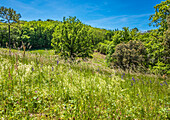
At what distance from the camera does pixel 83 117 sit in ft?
8.69

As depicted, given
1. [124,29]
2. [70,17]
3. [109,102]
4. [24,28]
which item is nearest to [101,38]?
[24,28]

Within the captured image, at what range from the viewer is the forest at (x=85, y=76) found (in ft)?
9.55

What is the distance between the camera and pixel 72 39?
42.1 feet

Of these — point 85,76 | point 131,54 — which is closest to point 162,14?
point 131,54

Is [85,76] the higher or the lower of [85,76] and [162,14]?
the lower

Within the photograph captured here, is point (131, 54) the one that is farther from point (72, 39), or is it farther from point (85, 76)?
point (85, 76)

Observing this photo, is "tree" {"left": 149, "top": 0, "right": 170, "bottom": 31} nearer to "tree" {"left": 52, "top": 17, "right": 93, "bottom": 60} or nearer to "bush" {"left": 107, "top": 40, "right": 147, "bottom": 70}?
"bush" {"left": 107, "top": 40, "right": 147, "bottom": 70}

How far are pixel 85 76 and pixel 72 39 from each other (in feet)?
26.4

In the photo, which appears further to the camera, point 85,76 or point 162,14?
point 162,14

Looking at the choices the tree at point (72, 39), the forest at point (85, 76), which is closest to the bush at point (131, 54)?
the forest at point (85, 76)

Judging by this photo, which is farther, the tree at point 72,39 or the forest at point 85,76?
the tree at point 72,39

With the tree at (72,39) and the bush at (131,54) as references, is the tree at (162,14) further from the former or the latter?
the tree at (72,39)

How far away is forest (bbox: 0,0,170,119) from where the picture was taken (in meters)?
2.91

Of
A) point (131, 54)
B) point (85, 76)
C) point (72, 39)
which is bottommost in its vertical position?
point (85, 76)
